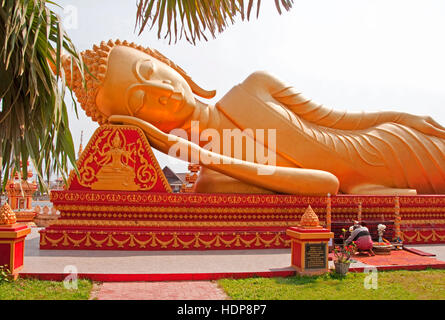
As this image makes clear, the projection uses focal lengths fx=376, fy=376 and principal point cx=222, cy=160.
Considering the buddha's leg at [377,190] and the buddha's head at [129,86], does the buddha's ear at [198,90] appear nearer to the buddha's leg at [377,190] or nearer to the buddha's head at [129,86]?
the buddha's head at [129,86]

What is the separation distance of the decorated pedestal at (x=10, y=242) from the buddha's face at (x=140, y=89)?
346cm

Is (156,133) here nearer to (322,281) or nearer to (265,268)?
(265,268)

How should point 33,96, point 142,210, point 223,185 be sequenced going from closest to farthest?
point 33,96
point 142,210
point 223,185

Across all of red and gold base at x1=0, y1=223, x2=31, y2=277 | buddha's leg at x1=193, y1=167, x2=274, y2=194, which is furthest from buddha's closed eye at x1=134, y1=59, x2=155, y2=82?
red and gold base at x1=0, y1=223, x2=31, y2=277

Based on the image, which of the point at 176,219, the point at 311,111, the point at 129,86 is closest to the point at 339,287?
the point at 176,219

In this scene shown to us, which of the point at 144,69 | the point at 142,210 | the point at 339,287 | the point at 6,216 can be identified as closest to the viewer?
the point at 339,287

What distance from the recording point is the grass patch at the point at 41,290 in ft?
14.4

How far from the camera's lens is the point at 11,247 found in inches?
204

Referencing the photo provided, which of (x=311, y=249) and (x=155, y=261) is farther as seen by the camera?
(x=155, y=261)

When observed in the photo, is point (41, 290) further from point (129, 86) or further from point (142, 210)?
point (129, 86)

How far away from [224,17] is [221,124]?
4390 mm

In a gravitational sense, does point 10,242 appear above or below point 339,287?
above

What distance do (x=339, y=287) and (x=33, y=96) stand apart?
14.4 feet

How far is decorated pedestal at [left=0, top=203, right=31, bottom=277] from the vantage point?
5152 mm
